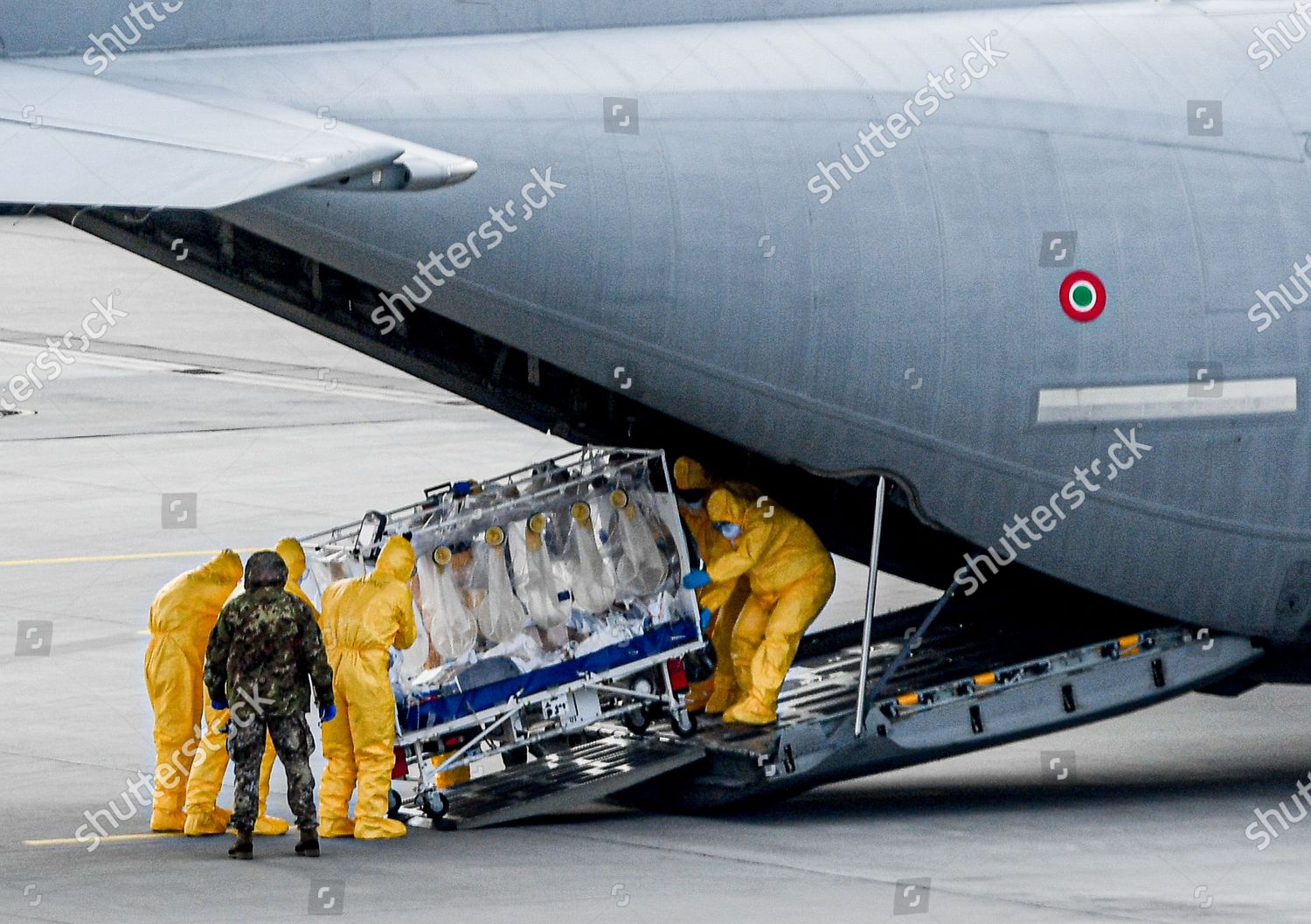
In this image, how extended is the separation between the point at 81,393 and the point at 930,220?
27.5 metres

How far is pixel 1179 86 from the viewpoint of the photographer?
1427 cm

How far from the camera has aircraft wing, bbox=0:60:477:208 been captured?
9.32 metres

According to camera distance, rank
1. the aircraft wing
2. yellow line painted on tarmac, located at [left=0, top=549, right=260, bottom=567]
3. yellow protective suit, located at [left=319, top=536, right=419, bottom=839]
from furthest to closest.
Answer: yellow line painted on tarmac, located at [left=0, top=549, right=260, bottom=567] < yellow protective suit, located at [left=319, top=536, right=419, bottom=839] < the aircraft wing

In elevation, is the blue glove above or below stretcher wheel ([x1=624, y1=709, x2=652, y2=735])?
above

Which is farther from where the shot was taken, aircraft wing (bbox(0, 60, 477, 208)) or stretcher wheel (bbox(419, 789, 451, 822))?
stretcher wheel (bbox(419, 789, 451, 822))

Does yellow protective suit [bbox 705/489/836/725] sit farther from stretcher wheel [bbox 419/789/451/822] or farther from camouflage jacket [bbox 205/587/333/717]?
camouflage jacket [bbox 205/587/333/717]

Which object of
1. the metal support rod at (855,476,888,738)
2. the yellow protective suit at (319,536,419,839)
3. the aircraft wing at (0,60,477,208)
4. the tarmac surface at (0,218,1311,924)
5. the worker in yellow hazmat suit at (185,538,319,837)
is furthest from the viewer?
the metal support rod at (855,476,888,738)

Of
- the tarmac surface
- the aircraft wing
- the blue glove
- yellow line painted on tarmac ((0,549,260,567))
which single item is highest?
the aircraft wing

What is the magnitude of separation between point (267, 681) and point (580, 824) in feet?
8.61

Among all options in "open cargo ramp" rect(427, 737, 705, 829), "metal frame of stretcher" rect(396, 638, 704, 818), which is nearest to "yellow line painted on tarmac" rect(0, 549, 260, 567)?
"open cargo ramp" rect(427, 737, 705, 829)

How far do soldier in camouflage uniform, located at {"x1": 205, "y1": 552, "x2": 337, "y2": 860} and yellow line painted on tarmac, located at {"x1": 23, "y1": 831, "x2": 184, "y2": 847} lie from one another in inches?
41.9

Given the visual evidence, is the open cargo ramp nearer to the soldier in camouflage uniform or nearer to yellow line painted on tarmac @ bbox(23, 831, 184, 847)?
the soldier in camouflage uniform

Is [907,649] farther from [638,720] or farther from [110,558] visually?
[110,558]

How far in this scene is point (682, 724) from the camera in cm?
1402
